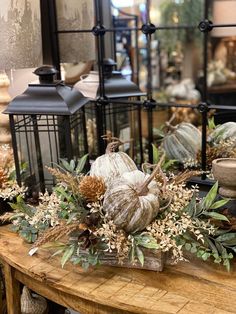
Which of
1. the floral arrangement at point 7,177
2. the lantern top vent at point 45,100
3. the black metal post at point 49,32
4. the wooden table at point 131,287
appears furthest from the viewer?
the black metal post at point 49,32

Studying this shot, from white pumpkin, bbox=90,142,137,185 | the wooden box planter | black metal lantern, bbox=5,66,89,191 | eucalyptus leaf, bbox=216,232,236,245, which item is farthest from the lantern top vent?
eucalyptus leaf, bbox=216,232,236,245

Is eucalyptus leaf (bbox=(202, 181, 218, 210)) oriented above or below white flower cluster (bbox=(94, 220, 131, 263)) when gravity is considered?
above

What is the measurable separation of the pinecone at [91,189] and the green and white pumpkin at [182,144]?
0.49 m

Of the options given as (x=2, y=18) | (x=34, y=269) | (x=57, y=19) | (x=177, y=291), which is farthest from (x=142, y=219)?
(x=57, y=19)

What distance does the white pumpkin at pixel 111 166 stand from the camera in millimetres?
1303

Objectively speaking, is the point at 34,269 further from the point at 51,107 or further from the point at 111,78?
the point at 111,78

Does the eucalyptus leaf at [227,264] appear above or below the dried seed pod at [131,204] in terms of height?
below

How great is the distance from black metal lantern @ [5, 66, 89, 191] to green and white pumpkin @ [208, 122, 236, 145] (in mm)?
463

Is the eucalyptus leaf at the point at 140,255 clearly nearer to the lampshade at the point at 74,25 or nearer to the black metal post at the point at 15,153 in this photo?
the black metal post at the point at 15,153

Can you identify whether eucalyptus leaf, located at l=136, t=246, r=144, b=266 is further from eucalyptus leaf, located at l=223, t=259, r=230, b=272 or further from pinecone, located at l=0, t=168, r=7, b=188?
pinecone, located at l=0, t=168, r=7, b=188

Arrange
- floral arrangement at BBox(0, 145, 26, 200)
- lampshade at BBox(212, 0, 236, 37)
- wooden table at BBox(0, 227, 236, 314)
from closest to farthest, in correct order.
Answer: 1. wooden table at BBox(0, 227, 236, 314)
2. floral arrangement at BBox(0, 145, 26, 200)
3. lampshade at BBox(212, 0, 236, 37)

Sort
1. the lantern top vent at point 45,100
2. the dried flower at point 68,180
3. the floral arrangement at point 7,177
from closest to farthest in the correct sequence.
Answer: the dried flower at point 68,180 → the lantern top vent at point 45,100 → the floral arrangement at point 7,177

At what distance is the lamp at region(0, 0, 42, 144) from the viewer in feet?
4.79

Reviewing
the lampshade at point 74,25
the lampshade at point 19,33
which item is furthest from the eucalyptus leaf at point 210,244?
the lampshade at point 74,25
